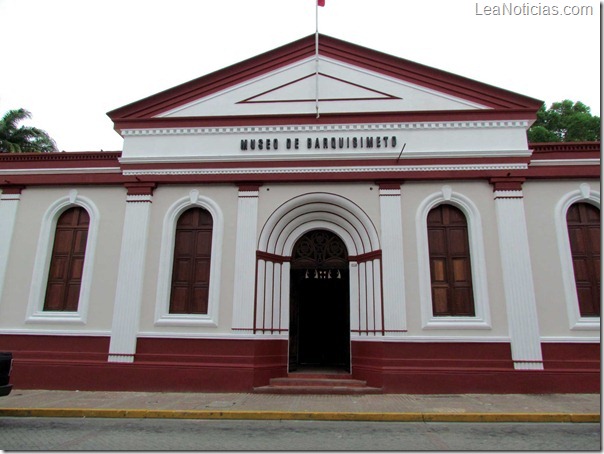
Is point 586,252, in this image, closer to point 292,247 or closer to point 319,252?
point 319,252

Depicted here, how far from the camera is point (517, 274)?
406 inches

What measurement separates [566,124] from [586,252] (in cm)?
2494

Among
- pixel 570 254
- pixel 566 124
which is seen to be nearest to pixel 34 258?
pixel 570 254

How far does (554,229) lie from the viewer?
35.1 feet

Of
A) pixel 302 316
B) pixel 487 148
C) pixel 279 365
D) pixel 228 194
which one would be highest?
pixel 487 148

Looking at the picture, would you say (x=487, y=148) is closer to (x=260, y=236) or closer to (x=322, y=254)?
(x=322, y=254)

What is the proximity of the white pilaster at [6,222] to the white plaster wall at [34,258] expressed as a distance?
99mm

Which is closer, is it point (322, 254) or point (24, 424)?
point (24, 424)

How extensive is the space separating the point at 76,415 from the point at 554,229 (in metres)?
11.4

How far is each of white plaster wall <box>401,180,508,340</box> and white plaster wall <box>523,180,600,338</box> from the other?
0.92 metres

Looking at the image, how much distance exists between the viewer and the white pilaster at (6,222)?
11.5 meters

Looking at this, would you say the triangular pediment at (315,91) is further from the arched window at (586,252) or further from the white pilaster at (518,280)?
the arched window at (586,252)

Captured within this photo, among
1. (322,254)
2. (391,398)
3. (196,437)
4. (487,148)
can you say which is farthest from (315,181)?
(196,437)

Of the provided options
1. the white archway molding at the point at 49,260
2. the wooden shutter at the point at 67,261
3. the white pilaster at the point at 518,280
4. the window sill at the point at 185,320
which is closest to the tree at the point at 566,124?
the white pilaster at the point at 518,280
